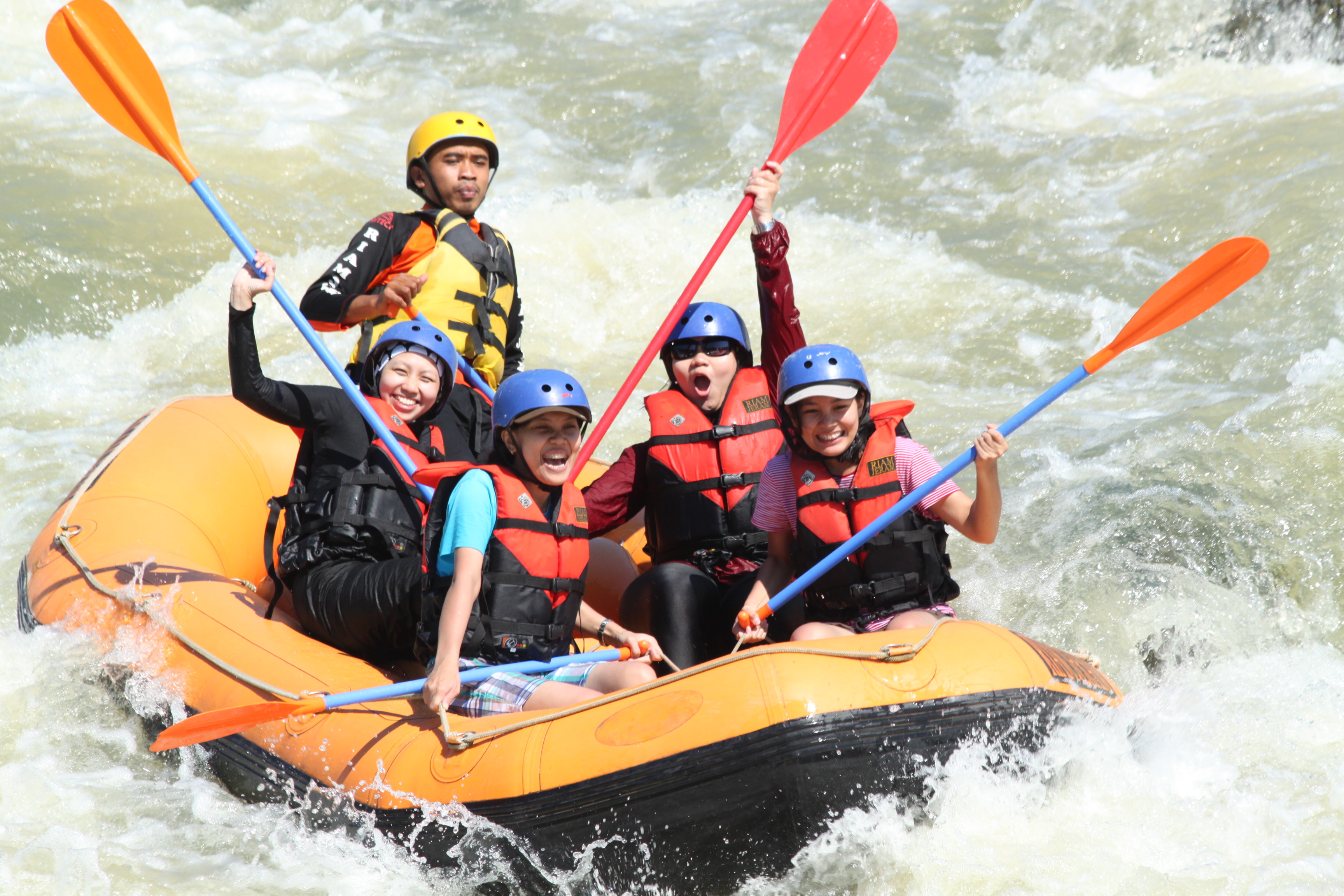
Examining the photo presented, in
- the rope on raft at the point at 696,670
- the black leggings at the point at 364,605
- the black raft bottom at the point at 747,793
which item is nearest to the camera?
the black raft bottom at the point at 747,793

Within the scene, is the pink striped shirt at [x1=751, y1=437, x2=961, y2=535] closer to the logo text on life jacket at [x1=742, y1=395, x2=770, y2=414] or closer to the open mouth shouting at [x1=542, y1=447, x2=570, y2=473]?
the logo text on life jacket at [x1=742, y1=395, x2=770, y2=414]

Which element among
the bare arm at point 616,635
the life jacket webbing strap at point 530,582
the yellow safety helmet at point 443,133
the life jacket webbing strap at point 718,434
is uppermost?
the yellow safety helmet at point 443,133

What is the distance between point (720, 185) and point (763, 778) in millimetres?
6806

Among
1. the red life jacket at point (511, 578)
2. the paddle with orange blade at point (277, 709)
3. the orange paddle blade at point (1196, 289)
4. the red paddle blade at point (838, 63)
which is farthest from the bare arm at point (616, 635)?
the red paddle blade at point (838, 63)

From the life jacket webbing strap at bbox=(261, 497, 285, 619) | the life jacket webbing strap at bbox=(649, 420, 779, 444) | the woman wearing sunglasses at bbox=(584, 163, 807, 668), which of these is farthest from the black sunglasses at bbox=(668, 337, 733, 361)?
the life jacket webbing strap at bbox=(261, 497, 285, 619)

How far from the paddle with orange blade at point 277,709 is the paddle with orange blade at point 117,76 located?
1.28 m

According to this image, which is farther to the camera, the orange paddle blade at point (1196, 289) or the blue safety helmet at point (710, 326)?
the blue safety helmet at point (710, 326)

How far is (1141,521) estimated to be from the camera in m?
4.59

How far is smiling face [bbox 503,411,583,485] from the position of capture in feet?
10.0

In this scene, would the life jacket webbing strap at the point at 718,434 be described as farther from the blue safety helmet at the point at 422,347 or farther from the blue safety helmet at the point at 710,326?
the blue safety helmet at the point at 422,347

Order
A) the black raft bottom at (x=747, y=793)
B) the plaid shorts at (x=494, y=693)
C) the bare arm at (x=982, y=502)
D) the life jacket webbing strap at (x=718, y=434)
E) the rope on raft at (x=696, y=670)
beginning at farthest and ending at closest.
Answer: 1. the life jacket webbing strap at (x=718, y=434)
2. the plaid shorts at (x=494, y=693)
3. the bare arm at (x=982, y=502)
4. the rope on raft at (x=696, y=670)
5. the black raft bottom at (x=747, y=793)

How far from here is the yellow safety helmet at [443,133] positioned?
4242mm

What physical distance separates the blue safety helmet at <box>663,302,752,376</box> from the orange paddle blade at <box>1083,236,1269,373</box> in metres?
1.08

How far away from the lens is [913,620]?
9.83ft
